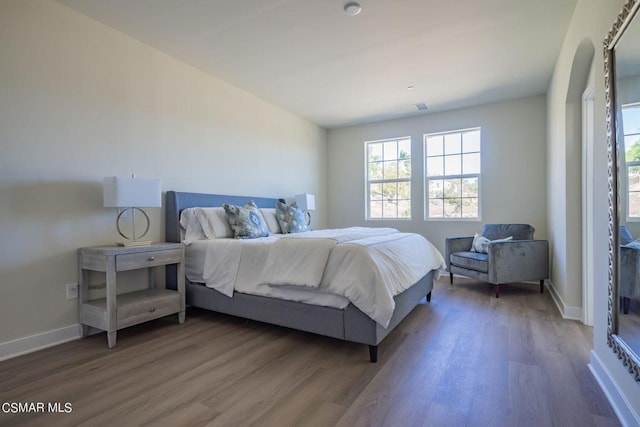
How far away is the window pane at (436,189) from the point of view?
16.9ft

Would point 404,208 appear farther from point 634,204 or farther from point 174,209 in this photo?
point 634,204

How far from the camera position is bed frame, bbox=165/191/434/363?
2.12 m

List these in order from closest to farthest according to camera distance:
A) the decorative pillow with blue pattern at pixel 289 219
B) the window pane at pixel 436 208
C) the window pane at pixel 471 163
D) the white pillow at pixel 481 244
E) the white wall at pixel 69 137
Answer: the white wall at pixel 69 137 → the decorative pillow with blue pattern at pixel 289 219 → the white pillow at pixel 481 244 → the window pane at pixel 471 163 → the window pane at pixel 436 208

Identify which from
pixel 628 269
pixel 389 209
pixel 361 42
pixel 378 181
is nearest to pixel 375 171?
pixel 378 181

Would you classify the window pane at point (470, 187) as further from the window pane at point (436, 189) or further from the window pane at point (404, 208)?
the window pane at point (404, 208)

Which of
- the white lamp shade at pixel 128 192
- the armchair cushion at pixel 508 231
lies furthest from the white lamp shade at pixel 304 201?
the armchair cushion at pixel 508 231

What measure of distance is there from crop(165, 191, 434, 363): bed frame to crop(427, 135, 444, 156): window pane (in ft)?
8.00

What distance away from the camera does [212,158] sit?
3795 millimetres

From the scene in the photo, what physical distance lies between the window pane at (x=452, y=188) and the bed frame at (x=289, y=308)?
2012 mm

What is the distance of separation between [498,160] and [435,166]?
0.90 m

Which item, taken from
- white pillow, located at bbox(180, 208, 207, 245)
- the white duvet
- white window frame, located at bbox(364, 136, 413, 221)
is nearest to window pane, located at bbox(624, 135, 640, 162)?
the white duvet

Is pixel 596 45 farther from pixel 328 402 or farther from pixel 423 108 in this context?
pixel 423 108

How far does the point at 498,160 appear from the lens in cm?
468

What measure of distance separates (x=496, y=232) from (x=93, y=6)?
491cm
